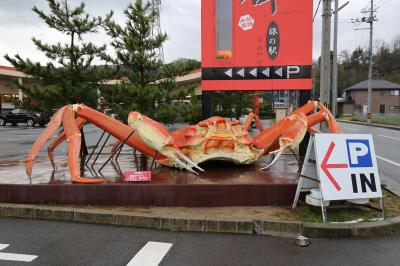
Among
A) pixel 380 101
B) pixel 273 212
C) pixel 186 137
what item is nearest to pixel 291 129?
pixel 273 212

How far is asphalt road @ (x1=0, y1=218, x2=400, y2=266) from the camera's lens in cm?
422

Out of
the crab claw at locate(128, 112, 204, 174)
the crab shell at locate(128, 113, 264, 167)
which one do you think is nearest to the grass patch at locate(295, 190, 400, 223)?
the crab shell at locate(128, 113, 264, 167)

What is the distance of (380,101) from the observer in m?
78.0

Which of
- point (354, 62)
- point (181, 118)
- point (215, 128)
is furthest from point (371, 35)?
point (354, 62)

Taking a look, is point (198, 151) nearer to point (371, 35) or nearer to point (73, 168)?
point (73, 168)

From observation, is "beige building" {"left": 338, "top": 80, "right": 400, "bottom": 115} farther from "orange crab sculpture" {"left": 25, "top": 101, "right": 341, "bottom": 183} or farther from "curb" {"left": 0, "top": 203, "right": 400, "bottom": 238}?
"curb" {"left": 0, "top": 203, "right": 400, "bottom": 238}

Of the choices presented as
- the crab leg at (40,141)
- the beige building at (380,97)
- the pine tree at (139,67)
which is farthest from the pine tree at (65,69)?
the beige building at (380,97)

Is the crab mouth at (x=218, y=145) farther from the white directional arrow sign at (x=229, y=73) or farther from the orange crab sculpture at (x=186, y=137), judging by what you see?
the white directional arrow sign at (x=229, y=73)

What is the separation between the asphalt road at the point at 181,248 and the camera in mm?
4223

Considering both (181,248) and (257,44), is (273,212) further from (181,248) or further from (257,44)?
(257,44)

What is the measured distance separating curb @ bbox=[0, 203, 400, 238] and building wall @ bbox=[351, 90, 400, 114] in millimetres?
77850

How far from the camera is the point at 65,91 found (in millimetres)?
11633

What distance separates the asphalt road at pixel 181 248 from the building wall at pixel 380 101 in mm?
78487

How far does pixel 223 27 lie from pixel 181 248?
6.54 meters
